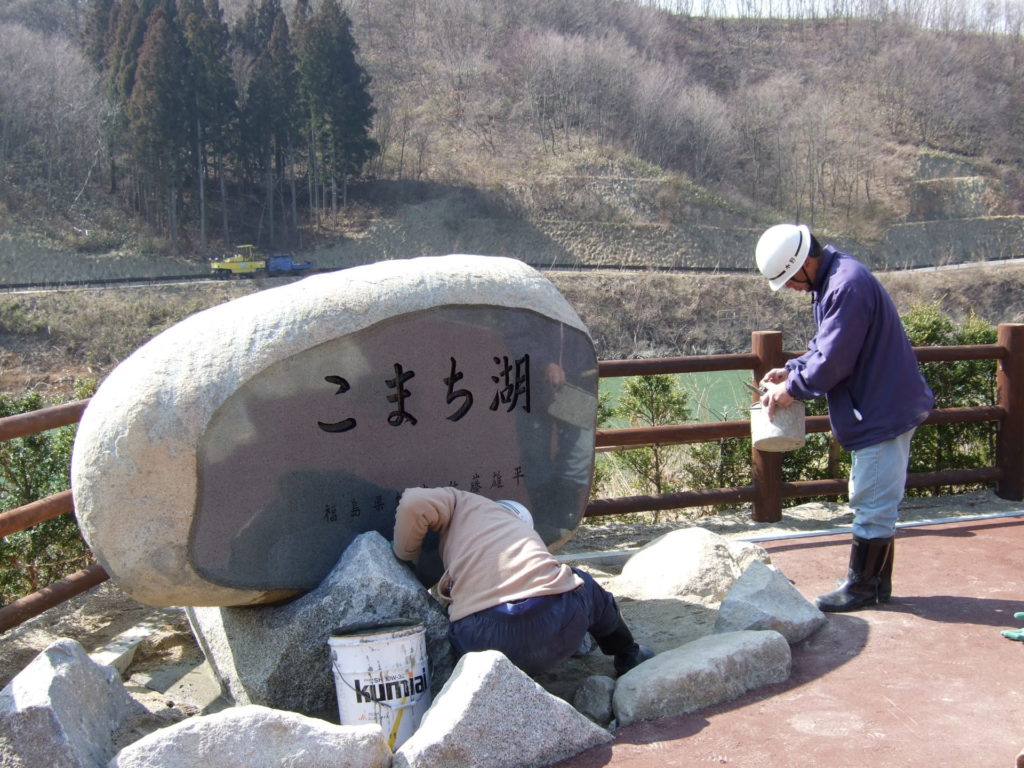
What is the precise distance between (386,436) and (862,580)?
1.98m

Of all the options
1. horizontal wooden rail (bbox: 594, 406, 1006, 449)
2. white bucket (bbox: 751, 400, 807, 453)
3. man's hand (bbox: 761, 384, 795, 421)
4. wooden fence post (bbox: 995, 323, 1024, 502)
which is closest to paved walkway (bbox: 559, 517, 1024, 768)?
white bucket (bbox: 751, 400, 807, 453)

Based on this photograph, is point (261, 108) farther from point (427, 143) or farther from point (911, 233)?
point (911, 233)

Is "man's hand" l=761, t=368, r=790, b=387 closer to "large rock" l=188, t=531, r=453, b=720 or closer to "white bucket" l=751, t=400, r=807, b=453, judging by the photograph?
"white bucket" l=751, t=400, r=807, b=453

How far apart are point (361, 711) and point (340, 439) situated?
956 millimetres

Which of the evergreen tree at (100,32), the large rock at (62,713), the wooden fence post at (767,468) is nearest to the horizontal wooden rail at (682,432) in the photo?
the wooden fence post at (767,468)

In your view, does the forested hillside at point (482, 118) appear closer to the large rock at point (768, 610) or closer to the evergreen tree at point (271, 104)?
the evergreen tree at point (271, 104)

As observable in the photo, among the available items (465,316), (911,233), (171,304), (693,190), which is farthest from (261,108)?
(465,316)

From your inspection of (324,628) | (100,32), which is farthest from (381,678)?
(100,32)

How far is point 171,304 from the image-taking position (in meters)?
26.0

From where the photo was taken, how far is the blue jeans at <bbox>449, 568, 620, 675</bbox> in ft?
10.2

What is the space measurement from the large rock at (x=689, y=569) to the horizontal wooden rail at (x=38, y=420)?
2452mm

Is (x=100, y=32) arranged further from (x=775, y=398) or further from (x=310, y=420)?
(x=775, y=398)

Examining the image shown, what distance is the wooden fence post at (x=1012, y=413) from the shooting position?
6.04 metres

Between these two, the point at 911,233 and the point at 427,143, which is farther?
the point at 427,143
